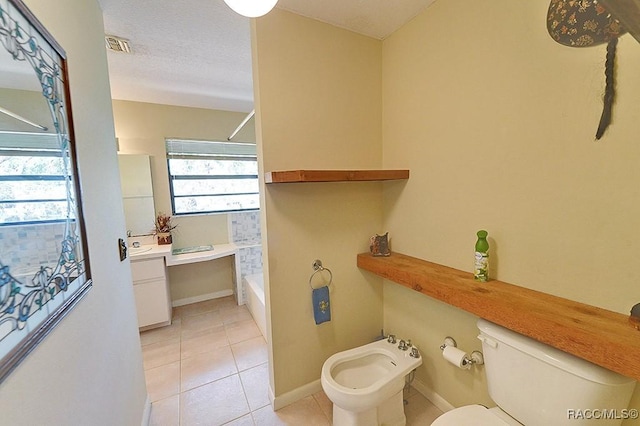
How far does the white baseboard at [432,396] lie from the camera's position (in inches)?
63.4

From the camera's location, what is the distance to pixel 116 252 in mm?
1337

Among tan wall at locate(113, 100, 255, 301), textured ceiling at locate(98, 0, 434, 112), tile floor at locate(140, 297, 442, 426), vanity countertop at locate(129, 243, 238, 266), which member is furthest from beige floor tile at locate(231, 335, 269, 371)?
textured ceiling at locate(98, 0, 434, 112)

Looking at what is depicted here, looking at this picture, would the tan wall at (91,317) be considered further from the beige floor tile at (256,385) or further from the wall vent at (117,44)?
the beige floor tile at (256,385)

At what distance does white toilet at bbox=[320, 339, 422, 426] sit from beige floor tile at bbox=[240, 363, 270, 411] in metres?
0.57

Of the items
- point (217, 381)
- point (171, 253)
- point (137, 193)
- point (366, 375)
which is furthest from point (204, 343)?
Result: point (137, 193)

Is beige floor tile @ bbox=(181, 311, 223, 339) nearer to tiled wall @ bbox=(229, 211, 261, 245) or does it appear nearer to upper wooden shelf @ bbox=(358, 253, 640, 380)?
tiled wall @ bbox=(229, 211, 261, 245)

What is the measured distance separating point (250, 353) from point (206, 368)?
366 mm

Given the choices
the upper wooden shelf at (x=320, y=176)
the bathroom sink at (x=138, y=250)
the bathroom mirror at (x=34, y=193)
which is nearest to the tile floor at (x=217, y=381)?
the bathroom sink at (x=138, y=250)

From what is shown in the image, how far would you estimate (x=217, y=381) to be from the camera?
1962 mm

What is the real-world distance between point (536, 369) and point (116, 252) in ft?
6.54

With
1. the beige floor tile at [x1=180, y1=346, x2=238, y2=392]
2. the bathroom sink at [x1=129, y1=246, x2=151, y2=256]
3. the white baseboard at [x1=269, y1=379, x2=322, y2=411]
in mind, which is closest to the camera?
the white baseboard at [x1=269, y1=379, x2=322, y2=411]

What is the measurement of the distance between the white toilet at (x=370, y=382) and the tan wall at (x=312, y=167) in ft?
0.87

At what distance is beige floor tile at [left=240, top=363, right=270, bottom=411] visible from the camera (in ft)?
5.76

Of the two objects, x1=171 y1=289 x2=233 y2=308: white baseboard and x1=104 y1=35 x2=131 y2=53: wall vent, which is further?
x1=171 y1=289 x2=233 y2=308: white baseboard
